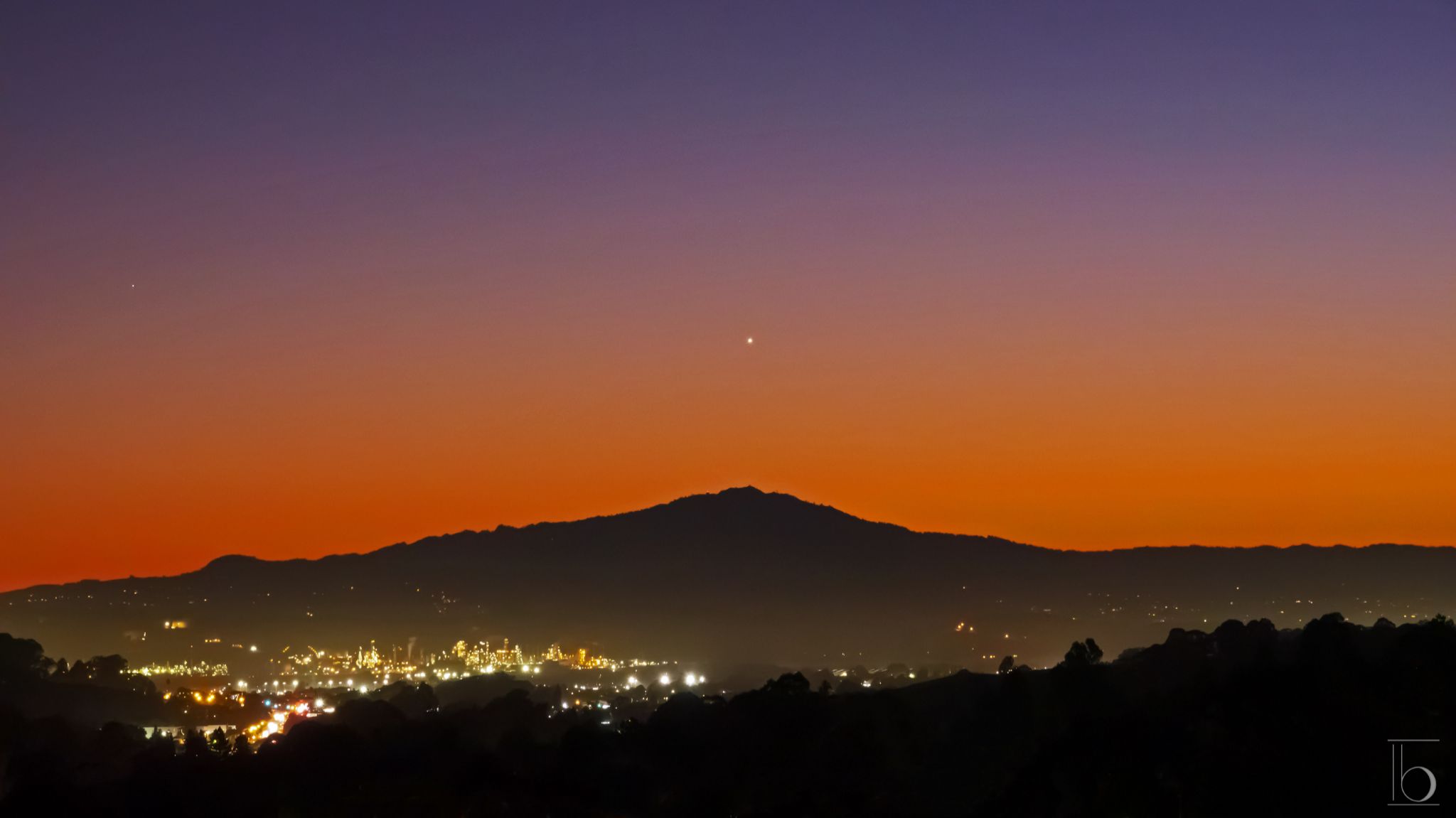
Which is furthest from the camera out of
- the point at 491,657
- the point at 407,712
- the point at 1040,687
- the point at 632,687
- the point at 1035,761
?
the point at 491,657

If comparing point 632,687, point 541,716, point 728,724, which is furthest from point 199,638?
point 728,724

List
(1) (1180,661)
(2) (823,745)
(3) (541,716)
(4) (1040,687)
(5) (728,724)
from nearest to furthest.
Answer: (2) (823,745) → (5) (728,724) → (4) (1040,687) → (1) (1180,661) → (3) (541,716)

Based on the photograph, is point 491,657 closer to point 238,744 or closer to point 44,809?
point 238,744

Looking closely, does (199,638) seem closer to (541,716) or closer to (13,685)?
(13,685)

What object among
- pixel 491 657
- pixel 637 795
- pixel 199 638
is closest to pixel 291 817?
pixel 637 795

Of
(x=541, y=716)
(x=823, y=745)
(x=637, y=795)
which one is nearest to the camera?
(x=637, y=795)

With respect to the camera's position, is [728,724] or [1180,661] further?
[1180,661]
